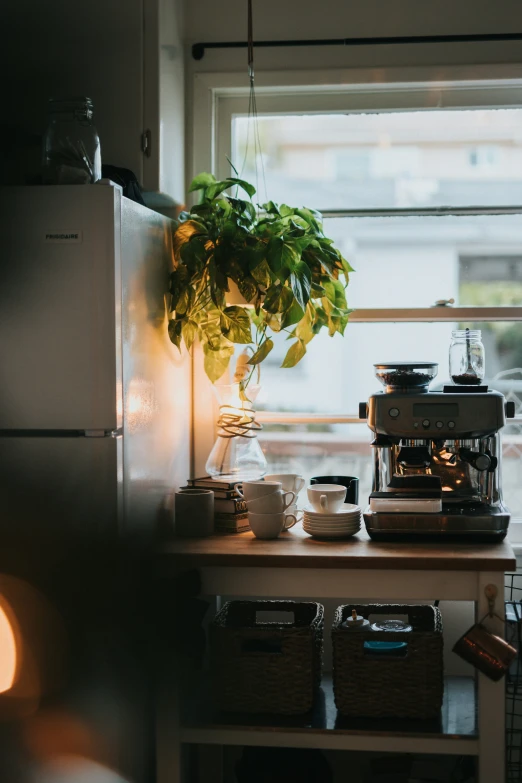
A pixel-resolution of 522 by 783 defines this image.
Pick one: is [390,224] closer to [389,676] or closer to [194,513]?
[194,513]

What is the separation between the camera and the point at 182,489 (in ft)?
7.25

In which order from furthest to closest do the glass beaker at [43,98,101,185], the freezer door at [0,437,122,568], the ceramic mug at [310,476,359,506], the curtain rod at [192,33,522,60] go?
1. the curtain rod at [192,33,522,60]
2. the ceramic mug at [310,476,359,506]
3. the glass beaker at [43,98,101,185]
4. the freezer door at [0,437,122,568]

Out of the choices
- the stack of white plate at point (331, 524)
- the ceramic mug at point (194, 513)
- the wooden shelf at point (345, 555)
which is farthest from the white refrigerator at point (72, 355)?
the stack of white plate at point (331, 524)

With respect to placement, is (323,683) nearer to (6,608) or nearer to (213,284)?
(213,284)

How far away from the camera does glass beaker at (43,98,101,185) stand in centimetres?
178

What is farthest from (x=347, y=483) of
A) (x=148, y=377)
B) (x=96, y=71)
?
(x=96, y=71)

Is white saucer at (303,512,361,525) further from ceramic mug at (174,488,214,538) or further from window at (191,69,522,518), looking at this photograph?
window at (191,69,522,518)

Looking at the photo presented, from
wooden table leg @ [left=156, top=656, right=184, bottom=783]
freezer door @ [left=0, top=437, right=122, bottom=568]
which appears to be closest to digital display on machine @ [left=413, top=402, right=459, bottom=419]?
freezer door @ [left=0, top=437, right=122, bottom=568]

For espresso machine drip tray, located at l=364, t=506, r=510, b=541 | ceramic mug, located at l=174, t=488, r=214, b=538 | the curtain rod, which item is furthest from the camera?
the curtain rod

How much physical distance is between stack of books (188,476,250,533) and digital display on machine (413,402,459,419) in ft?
1.62

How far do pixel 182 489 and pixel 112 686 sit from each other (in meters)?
0.55

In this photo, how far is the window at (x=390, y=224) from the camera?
248 centimetres

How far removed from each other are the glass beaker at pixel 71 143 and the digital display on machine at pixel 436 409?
0.90 m

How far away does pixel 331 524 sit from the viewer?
2.06 m
